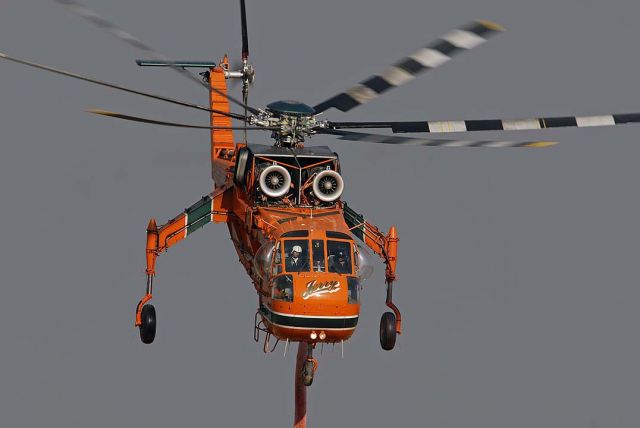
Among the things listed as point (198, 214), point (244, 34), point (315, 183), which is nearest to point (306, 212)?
point (315, 183)

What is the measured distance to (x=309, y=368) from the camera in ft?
105

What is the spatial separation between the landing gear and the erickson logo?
140cm

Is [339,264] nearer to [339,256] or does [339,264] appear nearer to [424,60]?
[339,256]

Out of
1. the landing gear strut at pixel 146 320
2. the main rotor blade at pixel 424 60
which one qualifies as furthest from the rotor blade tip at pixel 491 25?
the landing gear strut at pixel 146 320

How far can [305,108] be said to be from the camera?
114 feet

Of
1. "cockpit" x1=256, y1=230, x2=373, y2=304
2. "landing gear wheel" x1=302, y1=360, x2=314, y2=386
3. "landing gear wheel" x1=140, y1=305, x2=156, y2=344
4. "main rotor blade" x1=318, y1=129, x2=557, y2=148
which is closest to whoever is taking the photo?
"main rotor blade" x1=318, y1=129, x2=557, y2=148

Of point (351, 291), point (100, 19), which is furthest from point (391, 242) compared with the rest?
point (100, 19)

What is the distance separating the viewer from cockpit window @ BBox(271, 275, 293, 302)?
1230 inches

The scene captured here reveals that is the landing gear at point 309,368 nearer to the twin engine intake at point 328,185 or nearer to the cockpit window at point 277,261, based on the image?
the cockpit window at point 277,261

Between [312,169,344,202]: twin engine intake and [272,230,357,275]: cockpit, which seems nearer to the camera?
[272,230,357,275]: cockpit

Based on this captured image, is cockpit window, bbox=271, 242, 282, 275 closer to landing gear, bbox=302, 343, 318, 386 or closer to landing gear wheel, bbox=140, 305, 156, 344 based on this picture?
landing gear, bbox=302, 343, 318, 386

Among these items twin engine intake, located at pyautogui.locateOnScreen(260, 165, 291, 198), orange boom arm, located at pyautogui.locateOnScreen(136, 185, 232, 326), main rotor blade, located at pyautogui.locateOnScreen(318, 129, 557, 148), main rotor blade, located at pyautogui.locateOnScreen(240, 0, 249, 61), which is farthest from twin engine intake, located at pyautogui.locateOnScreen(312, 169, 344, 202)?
main rotor blade, located at pyautogui.locateOnScreen(240, 0, 249, 61)

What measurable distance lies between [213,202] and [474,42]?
26.4 feet

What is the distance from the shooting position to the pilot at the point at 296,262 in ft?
104
